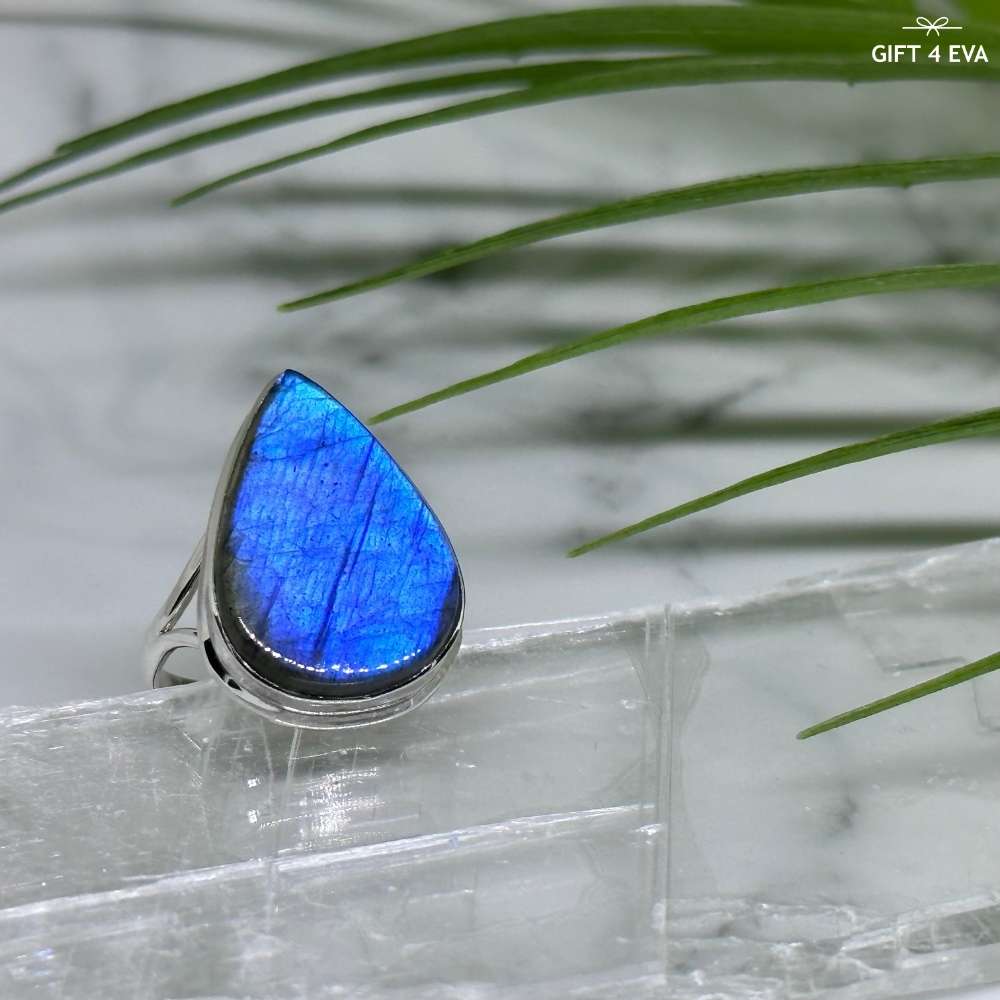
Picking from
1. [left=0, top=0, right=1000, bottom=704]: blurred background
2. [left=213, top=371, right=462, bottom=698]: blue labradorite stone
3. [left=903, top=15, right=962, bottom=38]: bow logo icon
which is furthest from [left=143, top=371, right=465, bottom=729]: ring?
[left=903, top=15, right=962, bottom=38]: bow logo icon

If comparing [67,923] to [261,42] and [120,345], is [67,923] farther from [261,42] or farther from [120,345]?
[261,42]

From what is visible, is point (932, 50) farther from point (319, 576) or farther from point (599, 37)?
point (319, 576)

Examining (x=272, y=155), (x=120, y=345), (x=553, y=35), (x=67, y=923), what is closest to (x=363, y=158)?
(x=272, y=155)

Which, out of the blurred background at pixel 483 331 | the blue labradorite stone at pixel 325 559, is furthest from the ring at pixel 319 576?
the blurred background at pixel 483 331

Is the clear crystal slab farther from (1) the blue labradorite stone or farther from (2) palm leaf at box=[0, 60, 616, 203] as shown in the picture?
(2) palm leaf at box=[0, 60, 616, 203]

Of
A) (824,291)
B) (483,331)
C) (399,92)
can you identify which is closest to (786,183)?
(824,291)

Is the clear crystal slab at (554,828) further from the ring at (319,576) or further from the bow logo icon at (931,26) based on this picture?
the bow logo icon at (931,26)
